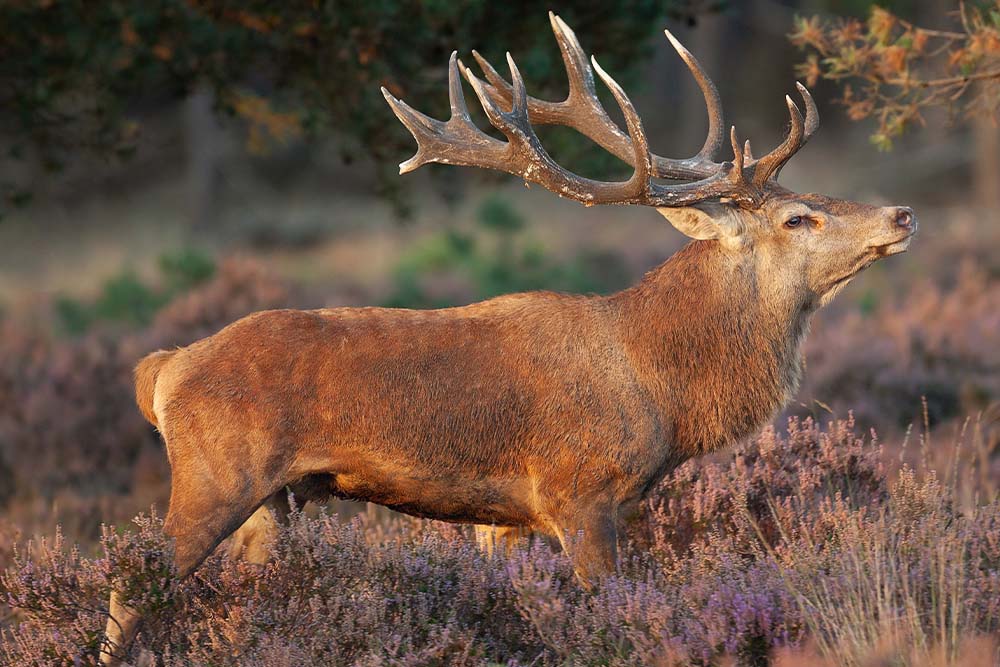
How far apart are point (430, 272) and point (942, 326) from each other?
7.63m

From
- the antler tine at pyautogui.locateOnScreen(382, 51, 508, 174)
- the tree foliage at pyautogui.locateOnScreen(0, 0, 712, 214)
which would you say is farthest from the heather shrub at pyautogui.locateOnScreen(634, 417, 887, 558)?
the tree foliage at pyautogui.locateOnScreen(0, 0, 712, 214)

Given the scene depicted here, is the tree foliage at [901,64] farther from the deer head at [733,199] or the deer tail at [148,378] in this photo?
the deer tail at [148,378]

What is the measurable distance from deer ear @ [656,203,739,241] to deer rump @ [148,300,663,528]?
2.24ft

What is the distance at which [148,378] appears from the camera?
5277 mm

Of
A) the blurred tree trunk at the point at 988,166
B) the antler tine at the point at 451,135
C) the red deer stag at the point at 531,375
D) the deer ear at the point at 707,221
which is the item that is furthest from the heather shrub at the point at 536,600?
the blurred tree trunk at the point at 988,166

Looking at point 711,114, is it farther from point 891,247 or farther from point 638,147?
point 891,247

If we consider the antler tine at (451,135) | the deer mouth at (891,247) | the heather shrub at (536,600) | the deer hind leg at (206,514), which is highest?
the antler tine at (451,135)

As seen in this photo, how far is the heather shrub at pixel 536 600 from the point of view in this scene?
418cm

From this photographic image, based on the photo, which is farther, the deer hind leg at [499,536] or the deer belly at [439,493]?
the deer hind leg at [499,536]

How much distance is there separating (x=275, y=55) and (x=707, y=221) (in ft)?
13.9

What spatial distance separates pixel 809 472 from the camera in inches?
227

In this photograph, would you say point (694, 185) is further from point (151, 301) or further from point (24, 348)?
point (151, 301)

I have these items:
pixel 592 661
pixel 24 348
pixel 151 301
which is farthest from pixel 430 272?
pixel 592 661

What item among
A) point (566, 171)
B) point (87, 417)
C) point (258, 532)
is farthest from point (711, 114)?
point (87, 417)
